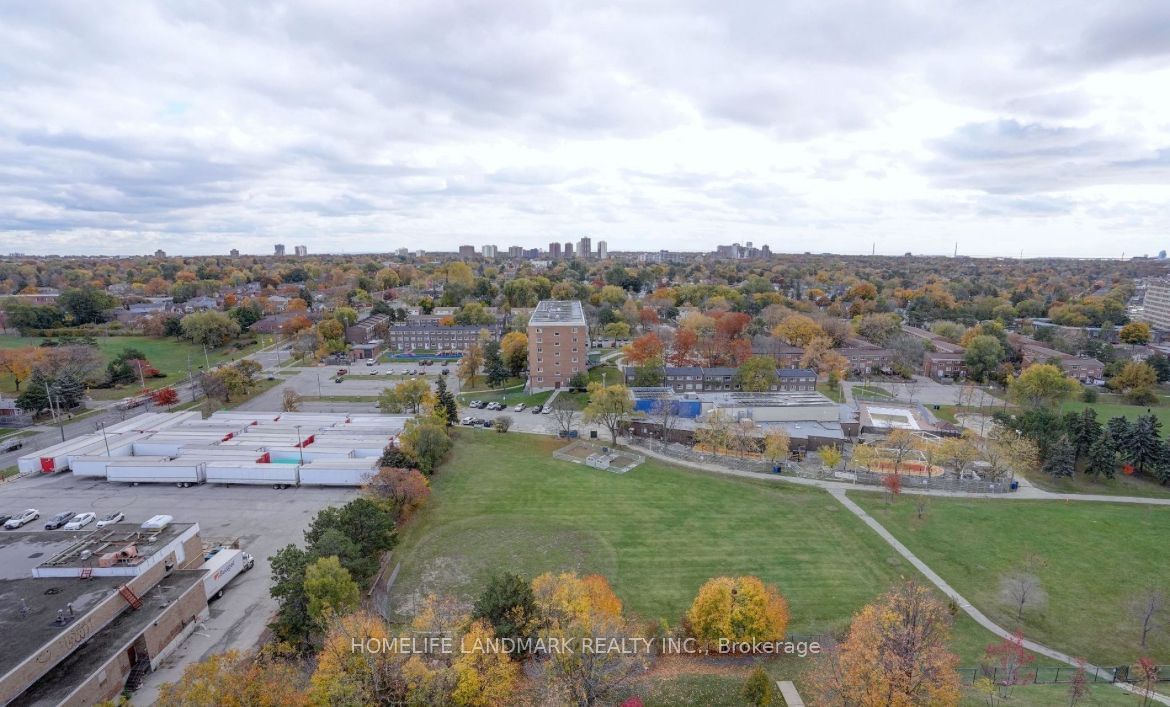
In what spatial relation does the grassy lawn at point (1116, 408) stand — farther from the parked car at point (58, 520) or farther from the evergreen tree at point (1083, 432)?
the parked car at point (58, 520)

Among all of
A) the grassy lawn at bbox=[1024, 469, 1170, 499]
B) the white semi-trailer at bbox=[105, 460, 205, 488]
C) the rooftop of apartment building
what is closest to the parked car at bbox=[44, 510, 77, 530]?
the white semi-trailer at bbox=[105, 460, 205, 488]

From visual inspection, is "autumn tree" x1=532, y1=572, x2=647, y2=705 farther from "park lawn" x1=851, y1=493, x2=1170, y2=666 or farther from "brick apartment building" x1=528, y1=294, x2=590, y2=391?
"brick apartment building" x1=528, y1=294, x2=590, y2=391

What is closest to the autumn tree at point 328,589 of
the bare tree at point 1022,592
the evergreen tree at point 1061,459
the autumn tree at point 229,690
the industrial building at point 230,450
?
the autumn tree at point 229,690

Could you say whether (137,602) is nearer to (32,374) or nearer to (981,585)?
(981,585)

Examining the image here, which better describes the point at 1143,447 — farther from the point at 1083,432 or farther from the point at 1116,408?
the point at 1116,408

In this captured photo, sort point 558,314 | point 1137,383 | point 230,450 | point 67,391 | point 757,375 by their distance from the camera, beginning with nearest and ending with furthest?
point 230,450 → point 67,391 → point 757,375 → point 1137,383 → point 558,314

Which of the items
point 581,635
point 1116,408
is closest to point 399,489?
point 581,635

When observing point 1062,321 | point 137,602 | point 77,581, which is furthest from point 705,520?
point 1062,321
